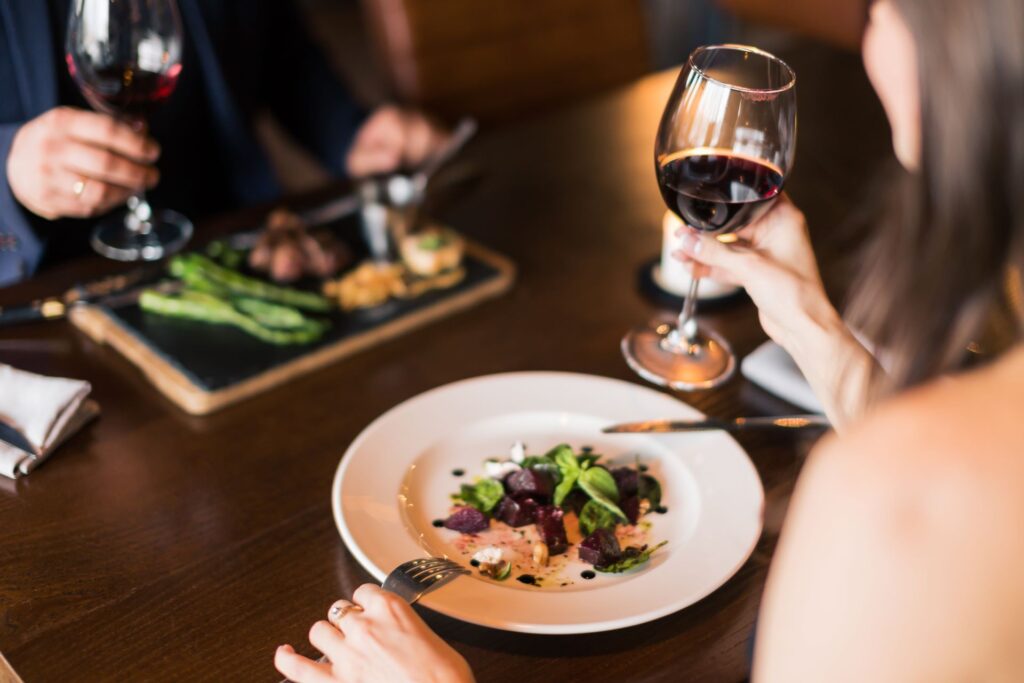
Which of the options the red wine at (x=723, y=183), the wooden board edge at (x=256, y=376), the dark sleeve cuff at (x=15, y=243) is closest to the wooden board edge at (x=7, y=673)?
the wooden board edge at (x=256, y=376)

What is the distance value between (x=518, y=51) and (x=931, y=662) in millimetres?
→ 1971

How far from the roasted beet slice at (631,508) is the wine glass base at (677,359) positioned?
9.5 inches

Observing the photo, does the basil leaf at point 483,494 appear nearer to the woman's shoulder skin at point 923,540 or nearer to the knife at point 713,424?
the knife at point 713,424

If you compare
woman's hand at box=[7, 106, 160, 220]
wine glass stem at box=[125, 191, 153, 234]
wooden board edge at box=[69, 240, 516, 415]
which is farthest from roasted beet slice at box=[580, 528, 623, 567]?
wine glass stem at box=[125, 191, 153, 234]

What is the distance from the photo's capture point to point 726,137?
1.09m

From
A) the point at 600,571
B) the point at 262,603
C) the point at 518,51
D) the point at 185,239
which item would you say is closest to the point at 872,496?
the point at 600,571

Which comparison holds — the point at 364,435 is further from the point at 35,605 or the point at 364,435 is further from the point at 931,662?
the point at 931,662

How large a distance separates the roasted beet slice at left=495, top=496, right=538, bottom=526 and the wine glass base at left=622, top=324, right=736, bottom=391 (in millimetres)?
313

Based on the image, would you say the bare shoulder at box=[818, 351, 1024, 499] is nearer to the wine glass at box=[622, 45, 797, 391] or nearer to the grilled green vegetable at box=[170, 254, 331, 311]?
the wine glass at box=[622, 45, 797, 391]

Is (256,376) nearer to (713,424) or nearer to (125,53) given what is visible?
(125,53)

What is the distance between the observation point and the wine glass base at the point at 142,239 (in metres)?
1.48

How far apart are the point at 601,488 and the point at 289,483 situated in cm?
34

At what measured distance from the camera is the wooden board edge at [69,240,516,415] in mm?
1208

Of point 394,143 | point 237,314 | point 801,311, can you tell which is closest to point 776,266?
point 801,311
